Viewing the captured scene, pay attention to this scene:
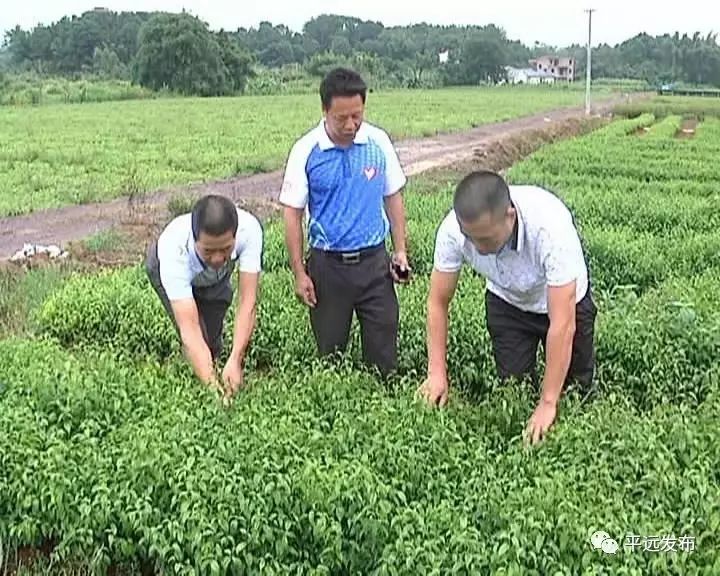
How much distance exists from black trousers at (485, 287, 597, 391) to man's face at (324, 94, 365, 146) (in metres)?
1.27

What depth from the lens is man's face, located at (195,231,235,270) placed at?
5.06 metres

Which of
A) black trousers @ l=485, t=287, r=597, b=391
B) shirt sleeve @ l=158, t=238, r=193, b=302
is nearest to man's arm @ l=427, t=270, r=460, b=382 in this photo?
black trousers @ l=485, t=287, r=597, b=391

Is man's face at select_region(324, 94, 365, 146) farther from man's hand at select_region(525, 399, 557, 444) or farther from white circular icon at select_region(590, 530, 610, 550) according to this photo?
white circular icon at select_region(590, 530, 610, 550)

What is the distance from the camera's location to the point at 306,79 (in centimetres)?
7619

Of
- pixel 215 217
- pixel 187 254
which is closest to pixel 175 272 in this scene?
pixel 187 254

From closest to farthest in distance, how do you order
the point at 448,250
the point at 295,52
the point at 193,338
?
the point at 448,250 < the point at 193,338 < the point at 295,52

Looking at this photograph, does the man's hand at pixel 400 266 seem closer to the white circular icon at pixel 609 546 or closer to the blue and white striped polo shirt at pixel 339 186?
the blue and white striped polo shirt at pixel 339 186

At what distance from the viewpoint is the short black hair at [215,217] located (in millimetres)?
5012

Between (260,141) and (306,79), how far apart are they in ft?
159

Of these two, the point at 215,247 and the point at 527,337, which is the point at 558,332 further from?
the point at 215,247

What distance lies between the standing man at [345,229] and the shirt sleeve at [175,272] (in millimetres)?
816

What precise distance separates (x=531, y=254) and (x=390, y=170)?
157 cm

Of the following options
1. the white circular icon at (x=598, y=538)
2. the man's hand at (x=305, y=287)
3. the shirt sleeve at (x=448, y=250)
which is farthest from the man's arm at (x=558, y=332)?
the man's hand at (x=305, y=287)

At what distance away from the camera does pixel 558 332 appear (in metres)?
4.79
